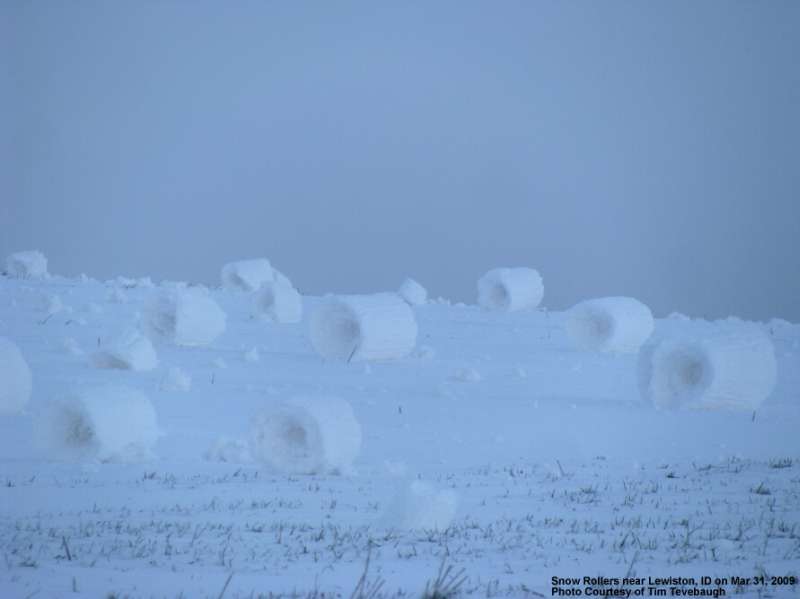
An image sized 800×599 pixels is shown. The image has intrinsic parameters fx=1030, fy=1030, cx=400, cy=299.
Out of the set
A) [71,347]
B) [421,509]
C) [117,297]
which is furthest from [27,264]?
[421,509]

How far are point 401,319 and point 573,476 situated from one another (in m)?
6.77

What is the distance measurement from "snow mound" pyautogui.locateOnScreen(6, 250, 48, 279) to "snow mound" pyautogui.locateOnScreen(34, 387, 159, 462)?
57.7 feet

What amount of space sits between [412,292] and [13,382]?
50.4ft

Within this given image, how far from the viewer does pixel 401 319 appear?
48.0 feet

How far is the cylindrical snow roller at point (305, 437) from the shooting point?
8188mm

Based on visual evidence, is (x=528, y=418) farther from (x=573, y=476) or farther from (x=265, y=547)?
(x=265, y=547)

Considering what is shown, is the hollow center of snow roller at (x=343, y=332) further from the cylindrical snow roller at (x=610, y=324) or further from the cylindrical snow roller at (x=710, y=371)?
the cylindrical snow roller at (x=610, y=324)

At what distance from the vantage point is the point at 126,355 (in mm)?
12367

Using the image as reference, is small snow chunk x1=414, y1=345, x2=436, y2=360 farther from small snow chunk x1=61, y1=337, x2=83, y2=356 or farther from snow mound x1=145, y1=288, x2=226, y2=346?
small snow chunk x1=61, y1=337, x2=83, y2=356

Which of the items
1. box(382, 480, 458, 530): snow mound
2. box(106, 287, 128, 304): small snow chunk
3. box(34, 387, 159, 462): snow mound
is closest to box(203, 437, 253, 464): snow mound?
box(34, 387, 159, 462): snow mound

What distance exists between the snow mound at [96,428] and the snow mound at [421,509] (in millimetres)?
3177

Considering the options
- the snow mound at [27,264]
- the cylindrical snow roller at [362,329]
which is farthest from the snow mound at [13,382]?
the snow mound at [27,264]

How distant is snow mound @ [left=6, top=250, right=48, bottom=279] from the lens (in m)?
25.2

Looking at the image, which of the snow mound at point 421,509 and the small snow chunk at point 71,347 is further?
the small snow chunk at point 71,347
